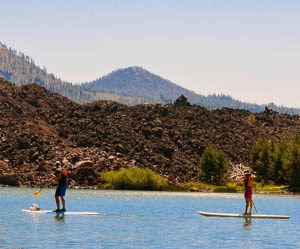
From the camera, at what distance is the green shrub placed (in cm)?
17688

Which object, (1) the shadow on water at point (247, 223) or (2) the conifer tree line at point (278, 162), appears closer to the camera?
(1) the shadow on water at point (247, 223)

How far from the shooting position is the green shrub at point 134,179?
177m

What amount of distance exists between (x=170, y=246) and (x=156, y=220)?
19.9 meters

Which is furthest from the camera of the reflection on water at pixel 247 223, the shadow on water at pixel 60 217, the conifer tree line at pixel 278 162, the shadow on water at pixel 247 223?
the conifer tree line at pixel 278 162

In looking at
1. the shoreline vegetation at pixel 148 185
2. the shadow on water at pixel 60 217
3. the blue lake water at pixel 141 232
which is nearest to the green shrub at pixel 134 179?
the shoreline vegetation at pixel 148 185

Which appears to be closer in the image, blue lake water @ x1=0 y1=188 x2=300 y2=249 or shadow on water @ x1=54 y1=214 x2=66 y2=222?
blue lake water @ x1=0 y1=188 x2=300 y2=249

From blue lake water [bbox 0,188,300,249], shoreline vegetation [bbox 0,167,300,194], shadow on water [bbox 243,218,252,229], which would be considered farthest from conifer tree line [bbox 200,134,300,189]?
blue lake water [bbox 0,188,300,249]

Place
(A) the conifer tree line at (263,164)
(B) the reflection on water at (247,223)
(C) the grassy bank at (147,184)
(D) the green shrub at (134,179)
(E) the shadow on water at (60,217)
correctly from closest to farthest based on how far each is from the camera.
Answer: (B) the reflection on water at (247,223)
(E) the shadow on water at (60,217)
(C) the grassy bank at (147,184)
(D) the green shrub at (134,179)
(A) the conifer tree line at (263,164)

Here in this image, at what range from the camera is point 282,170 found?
603ft

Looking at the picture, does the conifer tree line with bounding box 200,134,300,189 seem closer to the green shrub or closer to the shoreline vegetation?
the shoreline vegetation

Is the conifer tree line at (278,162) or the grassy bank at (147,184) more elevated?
the conifer tree line at (278,162)

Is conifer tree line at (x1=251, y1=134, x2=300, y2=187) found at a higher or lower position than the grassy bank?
higher

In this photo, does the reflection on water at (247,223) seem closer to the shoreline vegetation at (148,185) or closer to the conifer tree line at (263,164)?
the shoreline vegetation at (148,185)

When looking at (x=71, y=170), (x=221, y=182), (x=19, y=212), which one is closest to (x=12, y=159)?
(x=71, y=170)
